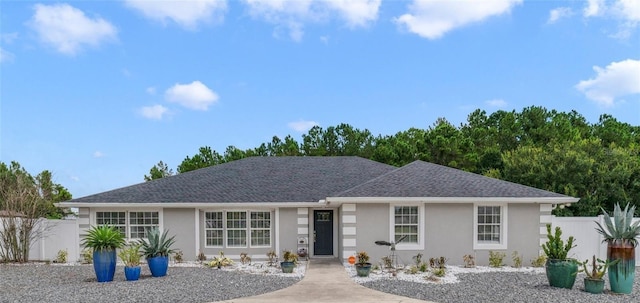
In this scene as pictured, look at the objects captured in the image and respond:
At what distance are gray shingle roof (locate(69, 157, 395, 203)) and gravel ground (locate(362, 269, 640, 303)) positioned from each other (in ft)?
20.9

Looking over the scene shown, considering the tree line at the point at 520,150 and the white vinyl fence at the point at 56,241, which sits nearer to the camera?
the white vinyl fence at the point at 56,241

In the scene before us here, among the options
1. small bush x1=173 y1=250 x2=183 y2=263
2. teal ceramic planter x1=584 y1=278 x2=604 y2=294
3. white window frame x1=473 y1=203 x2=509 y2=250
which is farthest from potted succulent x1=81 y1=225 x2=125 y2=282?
teal ceramic planter x1=584 y1=278 x2=604 y2=294

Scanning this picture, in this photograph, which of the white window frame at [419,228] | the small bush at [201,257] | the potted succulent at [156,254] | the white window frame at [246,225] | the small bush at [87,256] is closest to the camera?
the potted succulent at [156,254]

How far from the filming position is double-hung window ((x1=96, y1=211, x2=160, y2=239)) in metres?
17.3

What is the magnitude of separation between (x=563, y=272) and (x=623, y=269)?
1.28 meters

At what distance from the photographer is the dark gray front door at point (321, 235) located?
18.2 m

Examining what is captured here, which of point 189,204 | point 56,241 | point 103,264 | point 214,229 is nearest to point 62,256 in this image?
point 56,241

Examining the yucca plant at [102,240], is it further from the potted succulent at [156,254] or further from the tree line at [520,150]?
the tree line at [520,150]

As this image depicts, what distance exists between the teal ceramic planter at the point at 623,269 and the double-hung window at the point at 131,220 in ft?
47.1

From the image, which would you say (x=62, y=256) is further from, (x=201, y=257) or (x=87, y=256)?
(x=201, y=257)

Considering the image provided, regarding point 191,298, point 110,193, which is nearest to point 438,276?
point 191,298

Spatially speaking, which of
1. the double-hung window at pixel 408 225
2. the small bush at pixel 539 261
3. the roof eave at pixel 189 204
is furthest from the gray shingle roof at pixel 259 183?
the small bush at pixel 539 261

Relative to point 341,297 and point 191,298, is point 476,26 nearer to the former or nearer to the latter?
point 341,297

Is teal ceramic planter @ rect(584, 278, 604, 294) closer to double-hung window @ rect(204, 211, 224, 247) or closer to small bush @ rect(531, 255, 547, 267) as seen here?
small bush @ rect(531, 255, 547, 267)
